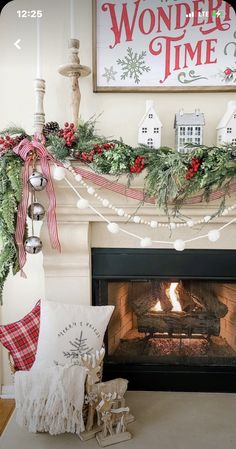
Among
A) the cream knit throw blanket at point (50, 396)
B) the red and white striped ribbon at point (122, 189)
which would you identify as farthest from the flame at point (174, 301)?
the cream knit throw blanket at point (50, 396)

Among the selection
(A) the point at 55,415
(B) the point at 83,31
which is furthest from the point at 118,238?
(B) the point at 83,31

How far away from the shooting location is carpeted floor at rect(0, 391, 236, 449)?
5.20 ft

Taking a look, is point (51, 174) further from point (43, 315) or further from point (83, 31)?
point (83, 31)

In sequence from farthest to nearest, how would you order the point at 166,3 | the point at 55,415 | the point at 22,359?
the point at 166,3 < the point at 22,359 < the point at 55,415

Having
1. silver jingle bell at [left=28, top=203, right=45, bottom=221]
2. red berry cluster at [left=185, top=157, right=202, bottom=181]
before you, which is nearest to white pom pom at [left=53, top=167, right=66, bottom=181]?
silver jingle bell at [left=28, top=203, right=45, bottom=221]

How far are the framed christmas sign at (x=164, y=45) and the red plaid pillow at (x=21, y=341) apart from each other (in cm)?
120

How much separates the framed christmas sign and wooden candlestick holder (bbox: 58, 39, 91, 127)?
142 millimetres

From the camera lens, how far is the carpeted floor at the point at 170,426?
1.58 meters

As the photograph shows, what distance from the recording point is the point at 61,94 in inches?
75.2

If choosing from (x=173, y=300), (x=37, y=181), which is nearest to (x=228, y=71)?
(x=37, y=181)

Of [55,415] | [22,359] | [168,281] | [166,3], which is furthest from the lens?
[168,281]

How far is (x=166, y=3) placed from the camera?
5.96ft

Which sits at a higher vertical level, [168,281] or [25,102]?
[25,102]

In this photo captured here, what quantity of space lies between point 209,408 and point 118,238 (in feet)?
3.10
